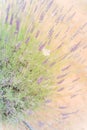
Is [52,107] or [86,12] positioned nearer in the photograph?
[52,107]

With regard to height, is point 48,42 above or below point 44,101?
above

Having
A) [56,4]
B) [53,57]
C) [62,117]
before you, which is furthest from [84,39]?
[62,117]

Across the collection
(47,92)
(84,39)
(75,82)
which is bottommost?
(47,92)

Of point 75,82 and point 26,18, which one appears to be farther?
point 75,82

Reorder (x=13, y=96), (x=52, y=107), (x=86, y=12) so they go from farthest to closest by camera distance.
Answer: (x=86, y=12), (x=52, y=107), (x=13, y=96)

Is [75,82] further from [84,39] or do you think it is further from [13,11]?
[13,11]

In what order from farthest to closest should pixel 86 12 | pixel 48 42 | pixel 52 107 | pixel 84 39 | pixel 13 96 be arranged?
pixel 86 12, pixel 84 39, pixel 48 42, pixel 52 107, pixel 13 96

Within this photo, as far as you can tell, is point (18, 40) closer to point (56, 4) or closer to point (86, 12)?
point (56, 4)

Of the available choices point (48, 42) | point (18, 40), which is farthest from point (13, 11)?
point (48, 42)

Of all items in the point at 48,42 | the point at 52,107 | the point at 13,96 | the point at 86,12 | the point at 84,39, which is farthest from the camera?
the point at 86,12
